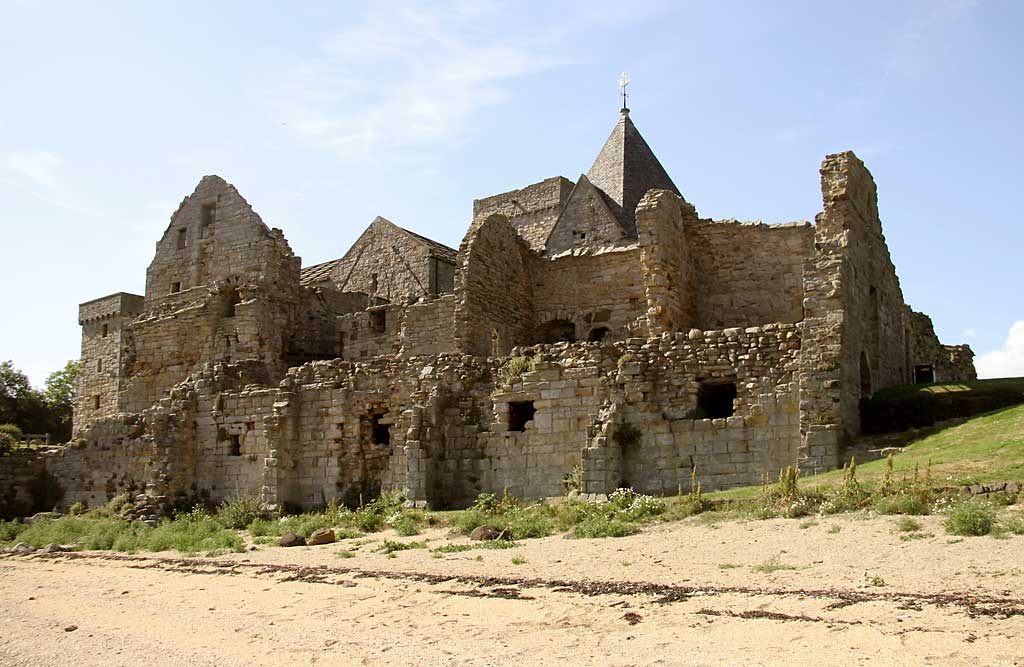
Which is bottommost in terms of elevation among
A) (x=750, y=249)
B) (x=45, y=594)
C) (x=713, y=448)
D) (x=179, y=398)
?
(x=45, y=594)

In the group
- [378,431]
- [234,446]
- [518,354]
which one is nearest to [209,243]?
[234,446]

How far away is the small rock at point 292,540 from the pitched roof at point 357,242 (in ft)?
49.1

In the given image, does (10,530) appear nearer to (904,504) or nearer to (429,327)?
(429,327)

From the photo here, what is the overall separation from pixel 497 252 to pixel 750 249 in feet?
17.8

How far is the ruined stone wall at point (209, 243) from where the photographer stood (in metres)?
28.1

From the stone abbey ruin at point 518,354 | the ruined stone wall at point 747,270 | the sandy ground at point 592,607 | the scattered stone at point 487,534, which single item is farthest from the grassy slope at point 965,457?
the ruined stone wall at point 747,270

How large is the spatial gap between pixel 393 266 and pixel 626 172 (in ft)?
23.9

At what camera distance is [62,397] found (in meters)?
48.5

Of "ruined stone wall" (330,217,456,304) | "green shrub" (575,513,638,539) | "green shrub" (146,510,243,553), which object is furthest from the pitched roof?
"green shrub" (575,513,638,539)

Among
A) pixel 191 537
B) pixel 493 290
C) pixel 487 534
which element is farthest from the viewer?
pixel 493 290

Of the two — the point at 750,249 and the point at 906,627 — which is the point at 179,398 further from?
the point at 906,627

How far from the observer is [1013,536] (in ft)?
28.7

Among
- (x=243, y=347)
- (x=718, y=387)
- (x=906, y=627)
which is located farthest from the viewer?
(x=243, y=347)

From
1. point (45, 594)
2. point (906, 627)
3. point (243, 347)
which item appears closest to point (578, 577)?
point (906, 627)
